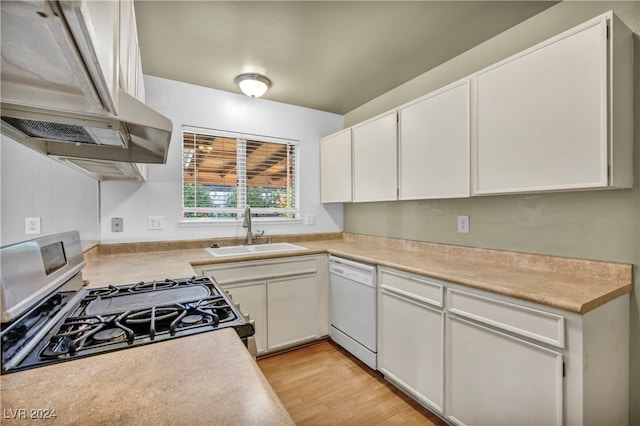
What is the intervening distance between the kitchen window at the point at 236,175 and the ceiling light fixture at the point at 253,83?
1.67ft

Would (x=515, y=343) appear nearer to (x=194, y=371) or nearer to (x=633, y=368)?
(x=633, y=368)

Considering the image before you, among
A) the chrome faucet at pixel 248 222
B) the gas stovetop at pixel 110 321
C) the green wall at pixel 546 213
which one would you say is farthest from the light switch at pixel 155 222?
the green wall at pixel 546 213

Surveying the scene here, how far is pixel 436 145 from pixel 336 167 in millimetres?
1218

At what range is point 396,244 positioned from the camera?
8.71ft

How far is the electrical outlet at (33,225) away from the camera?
1016mm

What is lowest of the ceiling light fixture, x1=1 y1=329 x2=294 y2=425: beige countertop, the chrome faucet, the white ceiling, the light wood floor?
the light wood floor

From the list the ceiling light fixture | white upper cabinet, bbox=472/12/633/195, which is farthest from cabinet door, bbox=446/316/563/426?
the ceiling light fixture

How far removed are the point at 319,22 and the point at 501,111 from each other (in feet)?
3.88

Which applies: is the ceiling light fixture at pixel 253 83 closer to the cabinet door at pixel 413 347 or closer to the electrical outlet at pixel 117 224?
the electrical outlet at pixel 117 224

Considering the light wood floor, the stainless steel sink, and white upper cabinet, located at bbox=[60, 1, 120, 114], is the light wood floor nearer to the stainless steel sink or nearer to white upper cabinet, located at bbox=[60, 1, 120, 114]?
the stainless steel sink

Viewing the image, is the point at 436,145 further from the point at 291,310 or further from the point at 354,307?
the point at 291,310

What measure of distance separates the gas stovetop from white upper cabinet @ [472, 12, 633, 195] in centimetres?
154

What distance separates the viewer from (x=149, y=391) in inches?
22.0

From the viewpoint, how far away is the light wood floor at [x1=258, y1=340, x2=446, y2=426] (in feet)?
5.52
